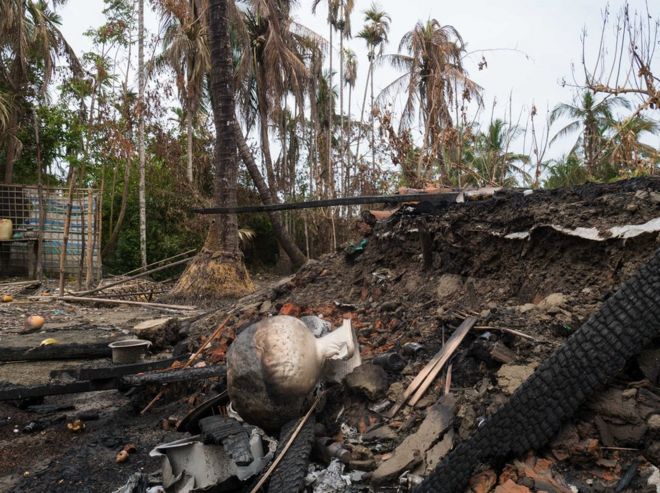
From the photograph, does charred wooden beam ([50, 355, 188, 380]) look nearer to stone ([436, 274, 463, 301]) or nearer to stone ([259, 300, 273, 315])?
stone ([259, 300, 273, 315])

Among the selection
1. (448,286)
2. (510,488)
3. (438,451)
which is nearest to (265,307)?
(448,286)

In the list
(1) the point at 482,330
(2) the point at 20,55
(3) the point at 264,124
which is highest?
(2) the point at 20,55

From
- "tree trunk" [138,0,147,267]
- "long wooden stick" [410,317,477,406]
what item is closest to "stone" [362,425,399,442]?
"long wooden stick" [410,317,477,406]

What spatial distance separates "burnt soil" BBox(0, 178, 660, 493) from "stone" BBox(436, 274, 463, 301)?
0.01 meters

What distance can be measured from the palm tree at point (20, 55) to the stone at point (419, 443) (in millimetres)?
14594

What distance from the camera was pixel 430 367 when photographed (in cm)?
283

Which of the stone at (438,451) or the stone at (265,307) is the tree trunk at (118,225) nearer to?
the stone at (265,307)

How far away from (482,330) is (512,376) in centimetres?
56

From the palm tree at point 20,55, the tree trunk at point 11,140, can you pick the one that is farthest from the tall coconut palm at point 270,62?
the tree trunk at point 11,140

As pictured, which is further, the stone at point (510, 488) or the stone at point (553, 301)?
the stone at point (553, 301)

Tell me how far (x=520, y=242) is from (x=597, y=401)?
5.66ft

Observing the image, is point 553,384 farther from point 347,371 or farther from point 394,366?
point 347,371

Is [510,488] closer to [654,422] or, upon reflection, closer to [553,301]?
[654,422]

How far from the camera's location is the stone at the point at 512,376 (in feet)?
7.57
